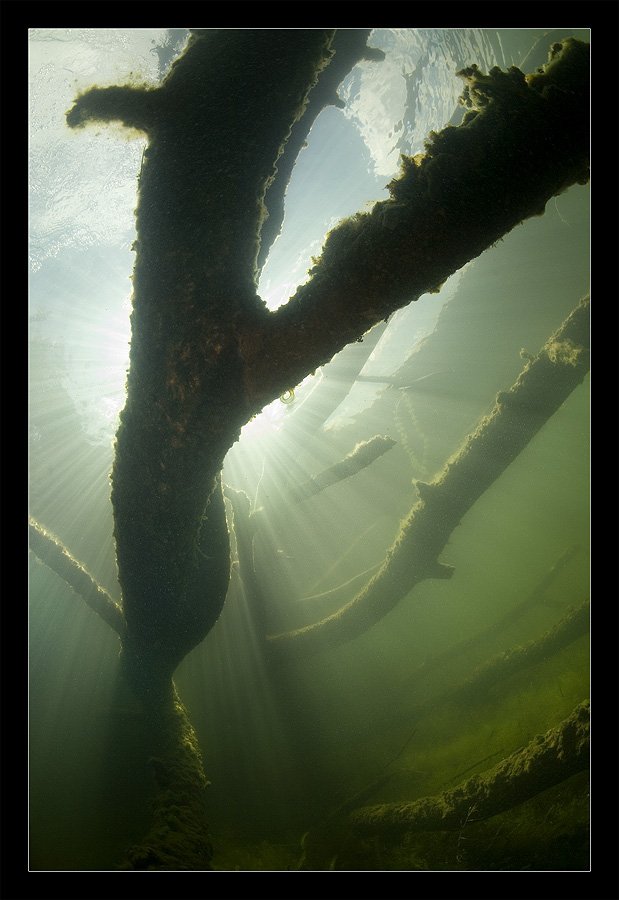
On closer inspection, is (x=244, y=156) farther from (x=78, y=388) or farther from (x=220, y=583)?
(x=78, y=388)

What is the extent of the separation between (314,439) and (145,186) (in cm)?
2530

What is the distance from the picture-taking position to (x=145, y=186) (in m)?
2.33

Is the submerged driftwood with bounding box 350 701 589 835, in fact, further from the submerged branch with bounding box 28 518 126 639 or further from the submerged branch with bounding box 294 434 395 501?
the submerged branch with bounding box 28 518 126 639

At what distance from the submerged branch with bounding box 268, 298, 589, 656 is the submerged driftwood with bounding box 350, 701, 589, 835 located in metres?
2.53

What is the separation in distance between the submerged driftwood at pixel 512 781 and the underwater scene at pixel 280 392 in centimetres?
4

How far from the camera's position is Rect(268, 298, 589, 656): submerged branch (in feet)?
16.7

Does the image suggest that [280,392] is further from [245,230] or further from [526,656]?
[526,656]

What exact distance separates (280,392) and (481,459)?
14.8 feet

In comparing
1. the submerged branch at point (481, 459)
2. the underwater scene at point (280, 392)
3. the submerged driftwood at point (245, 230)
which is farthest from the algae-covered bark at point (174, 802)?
the submerged branch at point (481, 459)

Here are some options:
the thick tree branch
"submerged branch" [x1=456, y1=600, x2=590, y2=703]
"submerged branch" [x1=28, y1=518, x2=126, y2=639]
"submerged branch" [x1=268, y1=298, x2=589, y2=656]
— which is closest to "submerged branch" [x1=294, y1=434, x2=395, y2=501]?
"submerged branch" [x1=268, y1=298, x2=589, y2=656]

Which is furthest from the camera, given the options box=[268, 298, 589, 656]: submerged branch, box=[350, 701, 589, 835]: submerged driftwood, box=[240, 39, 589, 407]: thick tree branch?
box=[268, 298, 589, 656]: submerged branch

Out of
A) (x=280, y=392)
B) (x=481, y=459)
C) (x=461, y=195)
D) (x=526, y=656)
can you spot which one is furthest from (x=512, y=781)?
(x=526, y=656)

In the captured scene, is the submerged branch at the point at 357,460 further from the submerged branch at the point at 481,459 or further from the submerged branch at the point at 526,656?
the submerged branch at the point at 526,656

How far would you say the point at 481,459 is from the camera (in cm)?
564
